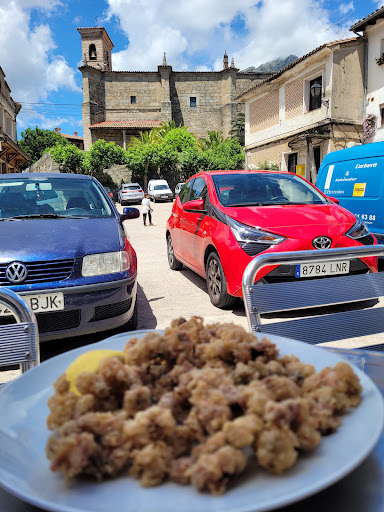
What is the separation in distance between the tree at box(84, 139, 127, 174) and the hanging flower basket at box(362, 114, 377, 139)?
26891mm

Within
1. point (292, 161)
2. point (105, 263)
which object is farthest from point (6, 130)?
point (105, 263)

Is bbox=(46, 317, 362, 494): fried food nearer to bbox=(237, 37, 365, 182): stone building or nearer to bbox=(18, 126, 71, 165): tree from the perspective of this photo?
bbox=(237, 37, 365, 182): stone building

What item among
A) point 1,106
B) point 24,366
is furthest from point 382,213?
point 1,106

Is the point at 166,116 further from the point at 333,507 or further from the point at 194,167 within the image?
the point at 333,507

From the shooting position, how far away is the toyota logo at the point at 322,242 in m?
4.65

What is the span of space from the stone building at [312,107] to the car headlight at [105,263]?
1877 cm

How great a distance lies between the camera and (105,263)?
12.9 ft

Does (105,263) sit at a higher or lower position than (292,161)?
lower

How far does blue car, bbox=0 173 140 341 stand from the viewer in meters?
3.60

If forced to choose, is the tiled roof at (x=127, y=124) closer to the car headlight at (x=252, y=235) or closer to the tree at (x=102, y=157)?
the tree at (x=102, y=157)

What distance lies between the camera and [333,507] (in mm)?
838

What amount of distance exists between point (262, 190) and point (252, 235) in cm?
127

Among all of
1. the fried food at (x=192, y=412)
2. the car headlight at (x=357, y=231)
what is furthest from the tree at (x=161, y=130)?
the fried food at (x=192, y=412)

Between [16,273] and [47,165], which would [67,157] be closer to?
[47,165]
